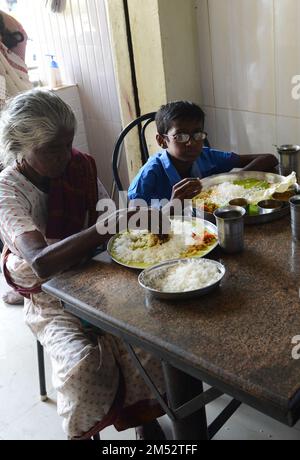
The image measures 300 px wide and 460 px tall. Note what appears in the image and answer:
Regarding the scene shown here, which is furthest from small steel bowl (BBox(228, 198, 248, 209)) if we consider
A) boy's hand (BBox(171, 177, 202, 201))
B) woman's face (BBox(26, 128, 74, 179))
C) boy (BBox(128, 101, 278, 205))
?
woman's face (BBox(26, 128, 74, 179))

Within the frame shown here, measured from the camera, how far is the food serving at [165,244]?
1.42 meters

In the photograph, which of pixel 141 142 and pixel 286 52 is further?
pixel 141 142

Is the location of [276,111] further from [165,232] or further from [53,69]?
[53,69]

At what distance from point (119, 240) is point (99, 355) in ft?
1.23

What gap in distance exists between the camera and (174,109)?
192cm

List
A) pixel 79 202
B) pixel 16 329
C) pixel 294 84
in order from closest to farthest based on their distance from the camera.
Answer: pixel 79 202 → pixel 294 84 → pixel 16 329

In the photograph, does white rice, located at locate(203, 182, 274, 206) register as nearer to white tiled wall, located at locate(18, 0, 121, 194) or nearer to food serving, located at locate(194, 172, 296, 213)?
food serving, located at locate(194, 172, 296, 213)

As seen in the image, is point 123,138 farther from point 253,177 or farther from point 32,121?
point 32,121

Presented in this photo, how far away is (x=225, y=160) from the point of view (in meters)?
2.17

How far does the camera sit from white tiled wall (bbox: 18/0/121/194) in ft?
10.7

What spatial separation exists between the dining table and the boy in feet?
1.68

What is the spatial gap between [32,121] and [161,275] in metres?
0.71

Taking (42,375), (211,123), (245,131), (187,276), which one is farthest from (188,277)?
(211,123)

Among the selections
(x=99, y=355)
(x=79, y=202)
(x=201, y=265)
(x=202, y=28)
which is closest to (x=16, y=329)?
(x=79, y=202)
